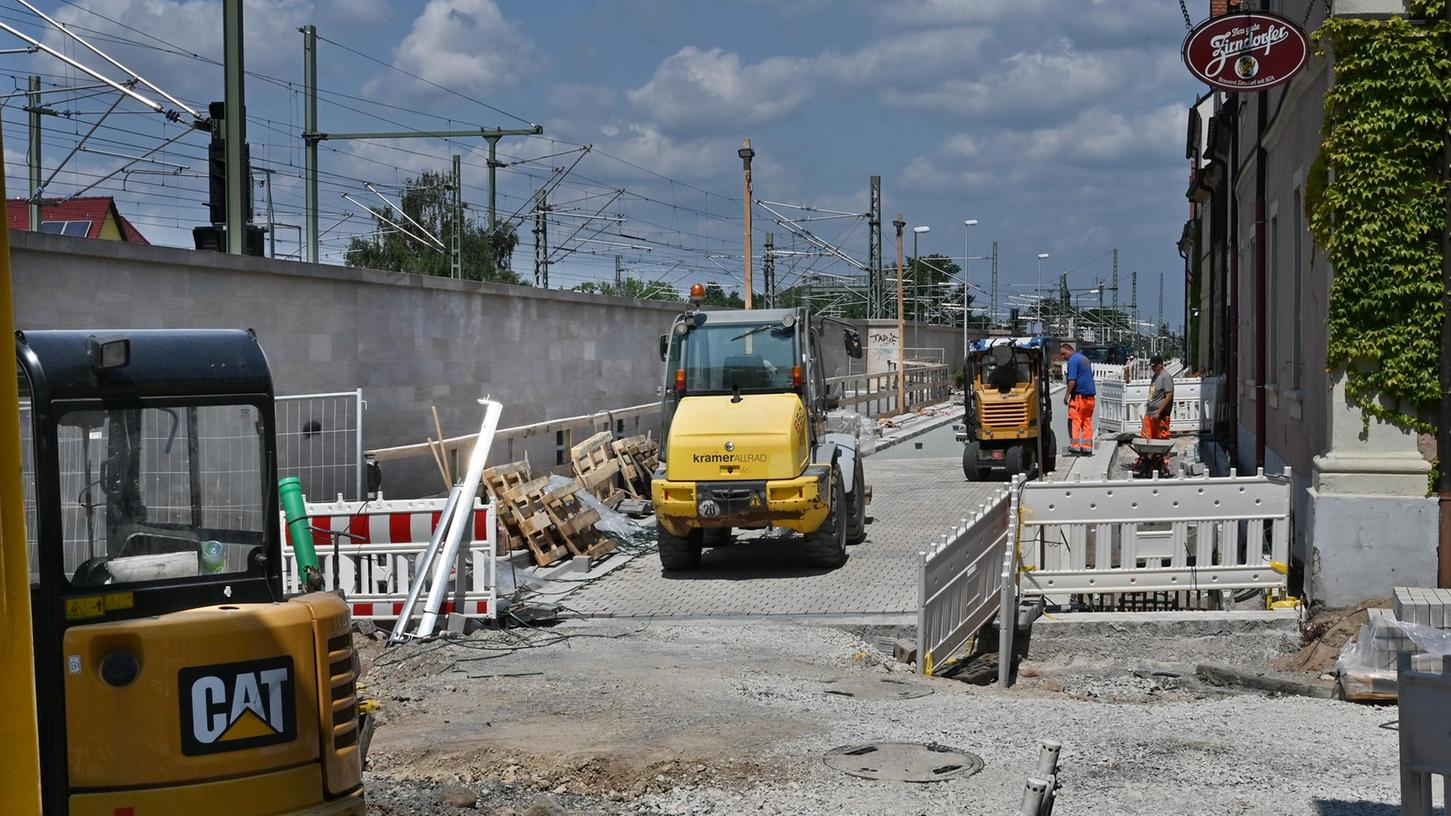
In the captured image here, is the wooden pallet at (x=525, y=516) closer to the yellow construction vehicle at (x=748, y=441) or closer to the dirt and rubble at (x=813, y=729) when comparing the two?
the yellow construction vehicle at (x=748, y=441)

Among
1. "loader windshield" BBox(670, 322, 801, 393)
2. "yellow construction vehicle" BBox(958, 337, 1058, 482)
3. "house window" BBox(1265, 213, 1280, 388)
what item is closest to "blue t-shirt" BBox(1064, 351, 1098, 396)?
"yellow construction vehicle" BBox(958, 337, 1058, 482)

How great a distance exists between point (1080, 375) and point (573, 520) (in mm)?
10527

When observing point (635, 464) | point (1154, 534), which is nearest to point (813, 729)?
point (1154, 534)

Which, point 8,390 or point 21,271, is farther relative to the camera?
point 21,271

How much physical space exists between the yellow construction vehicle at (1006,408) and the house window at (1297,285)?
699 cm

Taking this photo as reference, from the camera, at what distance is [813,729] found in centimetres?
793

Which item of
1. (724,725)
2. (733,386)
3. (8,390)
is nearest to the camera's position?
(8,390)

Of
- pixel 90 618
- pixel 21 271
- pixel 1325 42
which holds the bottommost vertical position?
pixel 90 618

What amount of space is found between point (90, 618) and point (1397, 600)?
7.70 m

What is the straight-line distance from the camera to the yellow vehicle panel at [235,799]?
14.9 feet

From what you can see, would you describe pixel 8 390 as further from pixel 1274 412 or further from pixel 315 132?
pixel 315 132

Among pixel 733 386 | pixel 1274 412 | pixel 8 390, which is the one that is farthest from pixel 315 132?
pixel 8 390

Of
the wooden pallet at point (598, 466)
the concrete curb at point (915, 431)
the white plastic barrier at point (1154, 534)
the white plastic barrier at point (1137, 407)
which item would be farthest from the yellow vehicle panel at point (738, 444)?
the white plastic barrier at point (1137, 407)

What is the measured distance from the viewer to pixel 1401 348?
1021 centimetres
